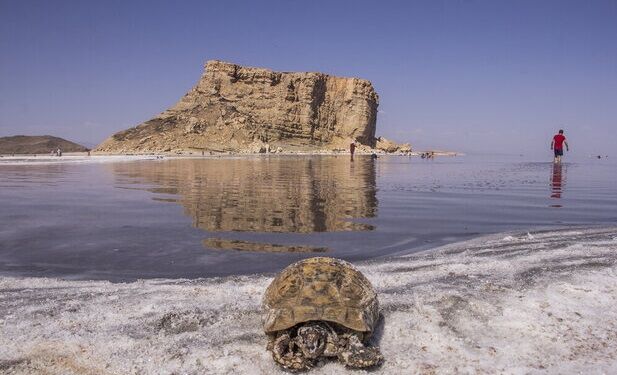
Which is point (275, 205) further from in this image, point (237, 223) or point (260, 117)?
point (260, 117)

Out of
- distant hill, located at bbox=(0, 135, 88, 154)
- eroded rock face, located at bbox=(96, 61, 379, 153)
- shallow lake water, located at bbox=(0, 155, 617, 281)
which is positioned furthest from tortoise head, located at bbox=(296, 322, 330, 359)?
distant hill, located at bbox=(0, 135, 88, 154)

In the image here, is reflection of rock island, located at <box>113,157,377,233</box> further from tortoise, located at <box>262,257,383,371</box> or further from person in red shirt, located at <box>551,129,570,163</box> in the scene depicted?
person in red shirt, located at <box>551,129,570,163</box>

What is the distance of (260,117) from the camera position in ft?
308

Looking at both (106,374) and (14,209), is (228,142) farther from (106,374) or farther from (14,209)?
(106,374)

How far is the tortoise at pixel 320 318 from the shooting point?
3.43m

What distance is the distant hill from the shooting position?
85312mm

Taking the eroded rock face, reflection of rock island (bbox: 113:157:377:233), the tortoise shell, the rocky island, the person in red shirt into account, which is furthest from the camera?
the eroded rock face

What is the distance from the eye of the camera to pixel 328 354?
3.51m

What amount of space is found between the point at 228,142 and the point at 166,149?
34.5 ft

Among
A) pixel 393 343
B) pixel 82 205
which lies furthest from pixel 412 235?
pixel 82 205

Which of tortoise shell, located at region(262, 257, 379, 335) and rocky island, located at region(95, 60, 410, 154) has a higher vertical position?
rocky island, located at region(95, 60, 410, 154)

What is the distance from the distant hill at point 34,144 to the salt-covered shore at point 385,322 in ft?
296

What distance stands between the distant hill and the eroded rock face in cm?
1201

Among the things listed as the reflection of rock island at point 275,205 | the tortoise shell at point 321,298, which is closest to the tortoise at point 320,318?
the tortoise shell at point 321,298
